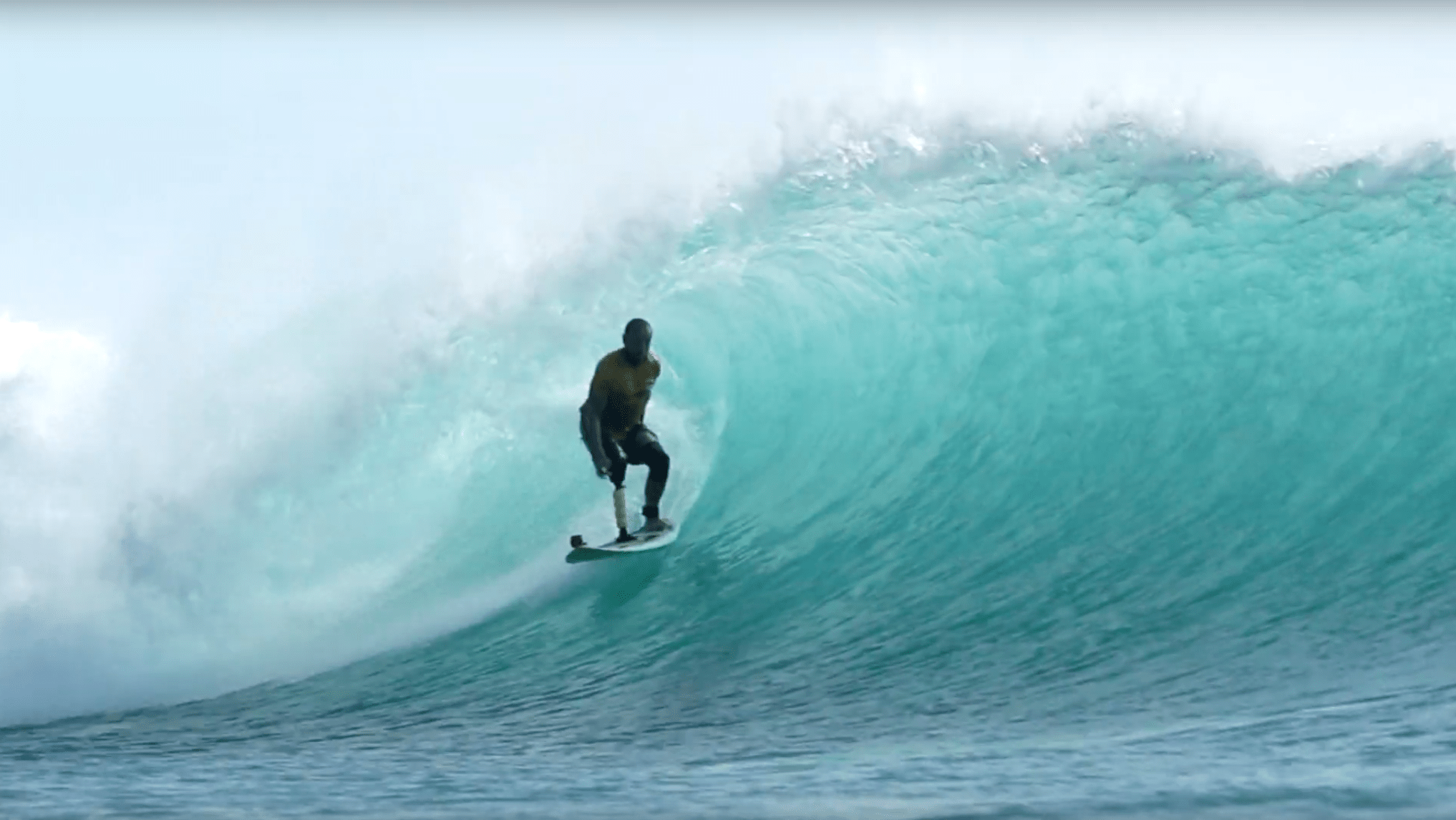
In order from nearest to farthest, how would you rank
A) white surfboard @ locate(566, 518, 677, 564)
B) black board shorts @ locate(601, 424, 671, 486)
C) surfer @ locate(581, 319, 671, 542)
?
surfer @ locate(581, 319, 671, 542) < black board shorts @ locate(601, 424, 671, 486) < white surfboard @ locate(566, 518, 677, 564)

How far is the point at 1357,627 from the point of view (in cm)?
629

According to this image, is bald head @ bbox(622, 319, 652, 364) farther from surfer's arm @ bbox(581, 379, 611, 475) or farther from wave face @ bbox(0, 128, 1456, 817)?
wave face @ bbox(0, 128, 1456, 817)

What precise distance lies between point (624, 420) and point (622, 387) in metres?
0.22

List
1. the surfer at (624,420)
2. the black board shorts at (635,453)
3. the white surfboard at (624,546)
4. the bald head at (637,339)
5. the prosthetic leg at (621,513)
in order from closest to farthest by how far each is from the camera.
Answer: the bald head at (637,339) < the surfer at (624,420) < the black board shorts at (635,453) < the prosthetic leg at (621,513) < the white surfboard at (624,546)

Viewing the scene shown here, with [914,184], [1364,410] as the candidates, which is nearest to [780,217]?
[914,184]

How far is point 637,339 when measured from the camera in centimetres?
815

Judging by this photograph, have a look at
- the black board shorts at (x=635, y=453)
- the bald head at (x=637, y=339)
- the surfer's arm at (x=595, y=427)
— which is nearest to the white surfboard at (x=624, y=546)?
the black board shorts at (x=635, y=453)

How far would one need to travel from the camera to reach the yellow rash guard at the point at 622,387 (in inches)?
329

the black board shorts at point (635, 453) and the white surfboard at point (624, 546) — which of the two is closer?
the black board shorts at point (635, 453)

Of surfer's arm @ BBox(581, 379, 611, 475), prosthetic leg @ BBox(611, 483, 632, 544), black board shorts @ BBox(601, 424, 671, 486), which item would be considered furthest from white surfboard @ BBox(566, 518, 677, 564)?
surfer's arm @ BBox(581, 379, 611, 475)

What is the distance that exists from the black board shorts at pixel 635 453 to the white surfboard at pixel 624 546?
39 cm

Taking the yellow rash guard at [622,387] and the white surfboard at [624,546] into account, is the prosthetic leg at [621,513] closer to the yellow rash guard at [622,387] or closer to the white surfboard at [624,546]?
the white surfboard at [624,546]

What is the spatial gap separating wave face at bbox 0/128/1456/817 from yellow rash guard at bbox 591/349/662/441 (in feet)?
3.00

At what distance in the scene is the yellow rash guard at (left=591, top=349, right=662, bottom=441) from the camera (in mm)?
8352
